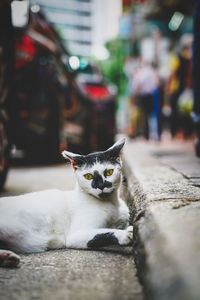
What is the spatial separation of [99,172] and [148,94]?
22.9ft

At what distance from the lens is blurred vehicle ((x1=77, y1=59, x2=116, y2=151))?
7.07 metres

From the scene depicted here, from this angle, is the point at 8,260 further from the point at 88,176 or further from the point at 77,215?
the point at 88,176

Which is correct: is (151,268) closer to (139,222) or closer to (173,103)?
(139,222)

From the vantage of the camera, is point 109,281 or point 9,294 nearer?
point 9,294

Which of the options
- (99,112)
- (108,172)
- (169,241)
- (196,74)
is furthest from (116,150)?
(99,112)

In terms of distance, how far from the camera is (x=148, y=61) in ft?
30.2

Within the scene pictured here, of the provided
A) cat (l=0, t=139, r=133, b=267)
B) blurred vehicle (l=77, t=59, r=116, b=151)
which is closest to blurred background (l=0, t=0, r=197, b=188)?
blurred vehicle (l=77, t=59, r=116, b=151)

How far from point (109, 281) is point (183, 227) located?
410 mm

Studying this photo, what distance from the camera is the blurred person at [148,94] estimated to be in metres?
7.97

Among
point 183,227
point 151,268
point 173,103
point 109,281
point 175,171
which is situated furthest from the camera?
point 173,103

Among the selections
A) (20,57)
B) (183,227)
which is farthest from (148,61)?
(183,227)

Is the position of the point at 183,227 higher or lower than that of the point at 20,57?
lower

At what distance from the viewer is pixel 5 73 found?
335cm

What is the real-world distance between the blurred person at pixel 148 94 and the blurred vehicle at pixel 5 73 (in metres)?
4.60
